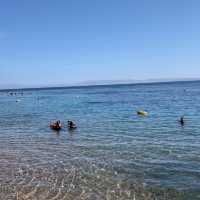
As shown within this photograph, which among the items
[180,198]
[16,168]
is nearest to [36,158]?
[16,168]

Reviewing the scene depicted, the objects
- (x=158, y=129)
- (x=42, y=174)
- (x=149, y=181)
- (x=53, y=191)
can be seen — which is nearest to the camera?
(x=53, y=191)

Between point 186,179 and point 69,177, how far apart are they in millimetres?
5465

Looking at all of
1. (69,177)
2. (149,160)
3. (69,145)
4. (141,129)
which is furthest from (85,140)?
(69,177)

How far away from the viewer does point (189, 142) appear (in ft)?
83.4

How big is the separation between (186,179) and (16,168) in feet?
29.0

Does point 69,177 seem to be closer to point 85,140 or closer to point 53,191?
point 53,191

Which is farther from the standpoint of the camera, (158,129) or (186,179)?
(158,129)

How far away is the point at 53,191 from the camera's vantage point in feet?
51.2

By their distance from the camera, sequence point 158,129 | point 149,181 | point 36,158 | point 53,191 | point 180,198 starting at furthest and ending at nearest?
point 158,129, point 36,158, point 149,181, point 53,191, point 180,198

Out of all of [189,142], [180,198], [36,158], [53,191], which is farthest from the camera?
[189,142]

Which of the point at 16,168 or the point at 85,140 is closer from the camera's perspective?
the point at 16,168

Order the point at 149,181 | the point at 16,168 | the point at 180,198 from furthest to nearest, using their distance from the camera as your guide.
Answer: the point at 16,168 → the point at 149,181 → the point at 180,198

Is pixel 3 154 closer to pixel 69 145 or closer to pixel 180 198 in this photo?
pixel 69 145

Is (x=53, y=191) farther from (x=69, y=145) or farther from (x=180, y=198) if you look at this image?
(x=69, y=145)
